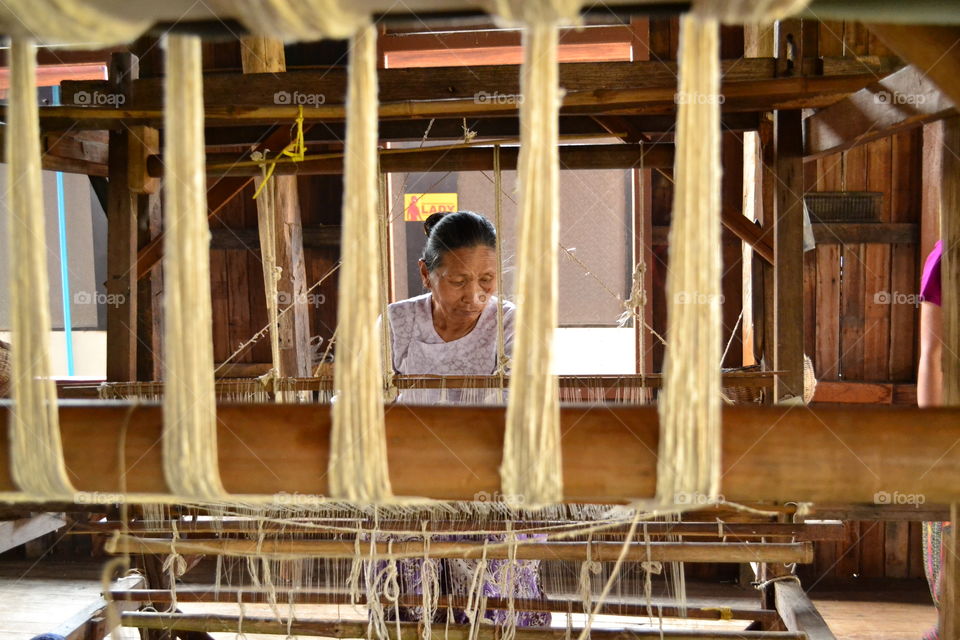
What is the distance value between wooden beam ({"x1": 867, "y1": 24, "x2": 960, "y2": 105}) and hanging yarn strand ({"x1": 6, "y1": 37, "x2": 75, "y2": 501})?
2.80 ft

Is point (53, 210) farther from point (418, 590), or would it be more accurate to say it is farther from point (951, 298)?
point (951, 298)

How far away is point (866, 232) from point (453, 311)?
2.04m

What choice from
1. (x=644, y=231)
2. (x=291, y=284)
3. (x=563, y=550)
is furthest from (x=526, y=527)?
(x=644, y=231)

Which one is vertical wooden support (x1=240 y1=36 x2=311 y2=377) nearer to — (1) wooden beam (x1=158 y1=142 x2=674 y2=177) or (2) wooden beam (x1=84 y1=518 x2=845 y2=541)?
(1) wooden beam (x1=158 y1=142 x2=674 y2=177)

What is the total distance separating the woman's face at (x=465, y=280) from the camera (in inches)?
103

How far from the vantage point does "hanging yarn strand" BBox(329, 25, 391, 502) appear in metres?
0.63

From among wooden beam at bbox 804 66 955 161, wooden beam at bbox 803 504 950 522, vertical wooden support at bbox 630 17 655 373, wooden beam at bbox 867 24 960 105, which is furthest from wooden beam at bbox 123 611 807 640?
vertical wooden support at bbox 630 17 655 373

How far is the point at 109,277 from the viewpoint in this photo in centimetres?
216

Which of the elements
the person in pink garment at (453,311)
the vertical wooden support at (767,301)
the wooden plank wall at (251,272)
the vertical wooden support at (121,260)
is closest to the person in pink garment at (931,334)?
the vertical wooden support at (767,301)

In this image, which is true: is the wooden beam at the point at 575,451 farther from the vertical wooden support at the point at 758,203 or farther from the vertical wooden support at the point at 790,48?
the vertical wooden support at the point at 758,203

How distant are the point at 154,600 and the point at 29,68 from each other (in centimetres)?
180

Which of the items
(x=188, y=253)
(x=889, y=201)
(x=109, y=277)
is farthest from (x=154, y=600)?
(x=889, y=201)

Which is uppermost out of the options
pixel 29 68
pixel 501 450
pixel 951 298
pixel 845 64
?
pixel 845 64

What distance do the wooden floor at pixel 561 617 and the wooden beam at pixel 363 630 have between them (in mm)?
1144
